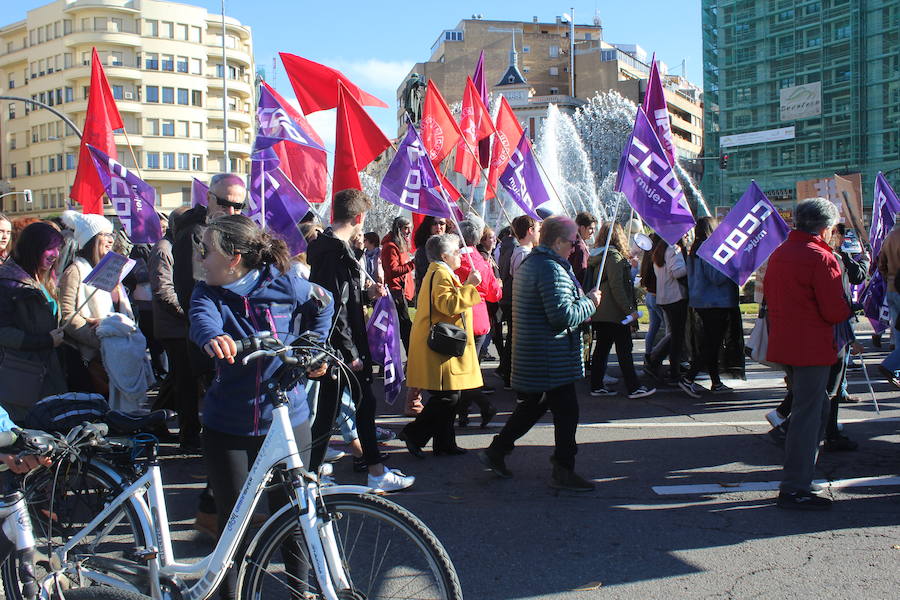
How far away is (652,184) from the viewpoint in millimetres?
7074

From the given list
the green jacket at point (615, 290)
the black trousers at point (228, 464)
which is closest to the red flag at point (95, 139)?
the green jacket at point (615, 290)

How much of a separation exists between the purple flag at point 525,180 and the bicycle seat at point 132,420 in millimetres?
7595

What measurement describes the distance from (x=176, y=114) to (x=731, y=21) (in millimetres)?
49796

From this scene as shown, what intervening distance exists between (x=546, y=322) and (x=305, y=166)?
175 inches

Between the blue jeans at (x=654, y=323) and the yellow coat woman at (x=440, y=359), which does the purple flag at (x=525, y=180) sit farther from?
the yellow coat woman at (x=440, y=359)

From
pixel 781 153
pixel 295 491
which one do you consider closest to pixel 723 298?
pixel 295 491

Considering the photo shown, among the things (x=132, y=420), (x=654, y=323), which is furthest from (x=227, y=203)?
(x=654, y=323)

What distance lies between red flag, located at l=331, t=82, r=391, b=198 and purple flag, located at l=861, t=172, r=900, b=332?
18.4 ft

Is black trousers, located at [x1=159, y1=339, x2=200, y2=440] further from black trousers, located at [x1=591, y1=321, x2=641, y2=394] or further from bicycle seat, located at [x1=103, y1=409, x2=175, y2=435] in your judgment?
black trousers, located at [x1=591, y1=321, x2=641, y2=394]

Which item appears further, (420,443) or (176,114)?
(176,114)

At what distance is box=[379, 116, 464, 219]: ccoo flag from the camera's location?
802 cm

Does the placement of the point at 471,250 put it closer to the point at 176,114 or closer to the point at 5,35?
the point at 176,114

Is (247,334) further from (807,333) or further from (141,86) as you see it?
(141,86)

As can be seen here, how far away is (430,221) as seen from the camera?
862cm
